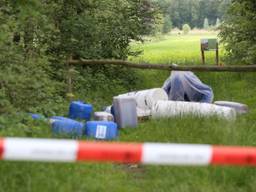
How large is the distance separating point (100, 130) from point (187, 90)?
4537 mm

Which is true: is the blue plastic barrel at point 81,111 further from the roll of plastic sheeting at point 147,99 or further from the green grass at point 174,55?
the green grass at point 174,55

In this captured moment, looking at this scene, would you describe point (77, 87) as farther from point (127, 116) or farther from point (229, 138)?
point (229, 138)

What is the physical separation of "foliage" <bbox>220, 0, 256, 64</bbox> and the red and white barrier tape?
11.6 meters

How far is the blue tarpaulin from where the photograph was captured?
11.8 meters

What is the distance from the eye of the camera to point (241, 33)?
56.3 feet

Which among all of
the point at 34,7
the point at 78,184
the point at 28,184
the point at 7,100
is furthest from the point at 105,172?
the point at 34,7

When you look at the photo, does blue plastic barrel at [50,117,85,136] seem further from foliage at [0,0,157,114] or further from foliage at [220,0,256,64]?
foliage at [220,0,256,64]

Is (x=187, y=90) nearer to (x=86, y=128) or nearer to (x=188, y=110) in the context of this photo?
(x=188, y=110)

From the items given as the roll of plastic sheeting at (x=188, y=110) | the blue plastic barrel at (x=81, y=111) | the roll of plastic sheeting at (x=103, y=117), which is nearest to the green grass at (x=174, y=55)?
the roll of plastic sheeting at (x=188, y=110)

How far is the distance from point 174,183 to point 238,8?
10619 millimetres

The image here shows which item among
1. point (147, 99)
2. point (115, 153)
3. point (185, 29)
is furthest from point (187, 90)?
point (185, 29)

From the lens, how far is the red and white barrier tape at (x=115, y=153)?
331 centimetres

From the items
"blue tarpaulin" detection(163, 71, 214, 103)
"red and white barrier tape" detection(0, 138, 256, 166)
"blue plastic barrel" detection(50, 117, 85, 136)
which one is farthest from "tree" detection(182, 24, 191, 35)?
"red and white barrier tape" detection(0, 138, 256, 166)

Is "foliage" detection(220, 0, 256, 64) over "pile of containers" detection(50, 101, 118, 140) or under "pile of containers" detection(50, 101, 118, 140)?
over
